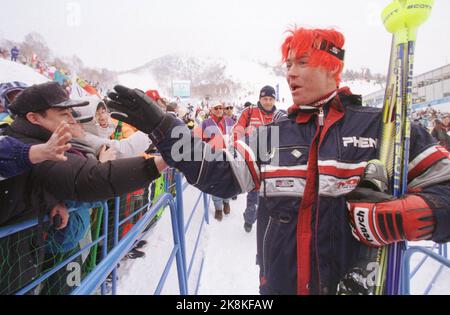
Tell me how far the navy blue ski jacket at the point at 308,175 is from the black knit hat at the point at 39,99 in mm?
895

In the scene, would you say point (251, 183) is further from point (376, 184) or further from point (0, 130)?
point (0, 130)

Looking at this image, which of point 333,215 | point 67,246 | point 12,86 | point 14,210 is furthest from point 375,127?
point 12,86

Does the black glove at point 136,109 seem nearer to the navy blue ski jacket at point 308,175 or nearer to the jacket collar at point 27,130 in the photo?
the navy blue ski jacket at point 308,175

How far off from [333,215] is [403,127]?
1.52 feet

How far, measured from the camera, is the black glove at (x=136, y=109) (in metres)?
1.04

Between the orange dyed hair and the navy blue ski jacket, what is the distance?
0.19m

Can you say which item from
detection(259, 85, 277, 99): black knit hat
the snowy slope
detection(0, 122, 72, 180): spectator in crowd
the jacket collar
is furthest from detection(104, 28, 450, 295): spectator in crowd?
the snowy slope

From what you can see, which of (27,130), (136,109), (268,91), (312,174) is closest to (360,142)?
(312,174)

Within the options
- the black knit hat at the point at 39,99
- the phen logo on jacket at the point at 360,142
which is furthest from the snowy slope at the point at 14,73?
the phen logo on jacket at the point at 360,142

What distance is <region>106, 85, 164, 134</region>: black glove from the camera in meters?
1.04

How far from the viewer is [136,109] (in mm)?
1059

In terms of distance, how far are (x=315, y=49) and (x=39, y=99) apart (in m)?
1.52

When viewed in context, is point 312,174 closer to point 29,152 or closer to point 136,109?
point 136,109

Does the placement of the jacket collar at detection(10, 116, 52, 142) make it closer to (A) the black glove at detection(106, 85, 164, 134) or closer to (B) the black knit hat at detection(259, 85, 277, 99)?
(A) the black glove at detection(106, 85, 164, 134)
